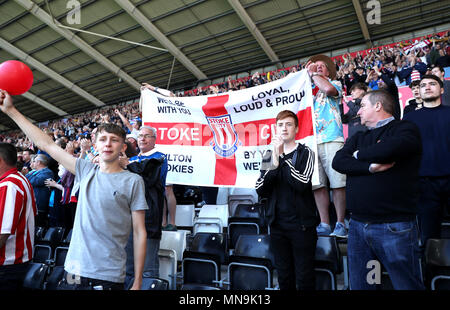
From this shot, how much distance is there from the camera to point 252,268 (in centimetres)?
259

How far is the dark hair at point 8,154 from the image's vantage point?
2375mm

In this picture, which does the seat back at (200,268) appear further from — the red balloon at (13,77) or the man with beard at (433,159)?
the red balloon at (13,77)

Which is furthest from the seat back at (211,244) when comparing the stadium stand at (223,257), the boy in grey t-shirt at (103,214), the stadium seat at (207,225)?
the boy in grey t-shirt at (103,214)

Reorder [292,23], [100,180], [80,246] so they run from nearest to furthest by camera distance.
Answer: [80,246] → [100,180] → [292,23]

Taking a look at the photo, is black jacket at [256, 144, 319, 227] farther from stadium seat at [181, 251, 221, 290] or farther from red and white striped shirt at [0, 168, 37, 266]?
red and white striped shirt at [0, 168, 37, 266]

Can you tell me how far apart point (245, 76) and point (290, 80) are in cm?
1270

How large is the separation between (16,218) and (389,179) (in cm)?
251

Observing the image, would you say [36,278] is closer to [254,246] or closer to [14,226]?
[14,226]

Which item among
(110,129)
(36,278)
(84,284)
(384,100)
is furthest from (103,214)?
(384,100)

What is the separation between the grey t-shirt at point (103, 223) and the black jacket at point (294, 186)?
876 mm

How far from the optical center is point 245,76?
15648mm

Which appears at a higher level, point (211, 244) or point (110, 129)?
point (110, 129)
